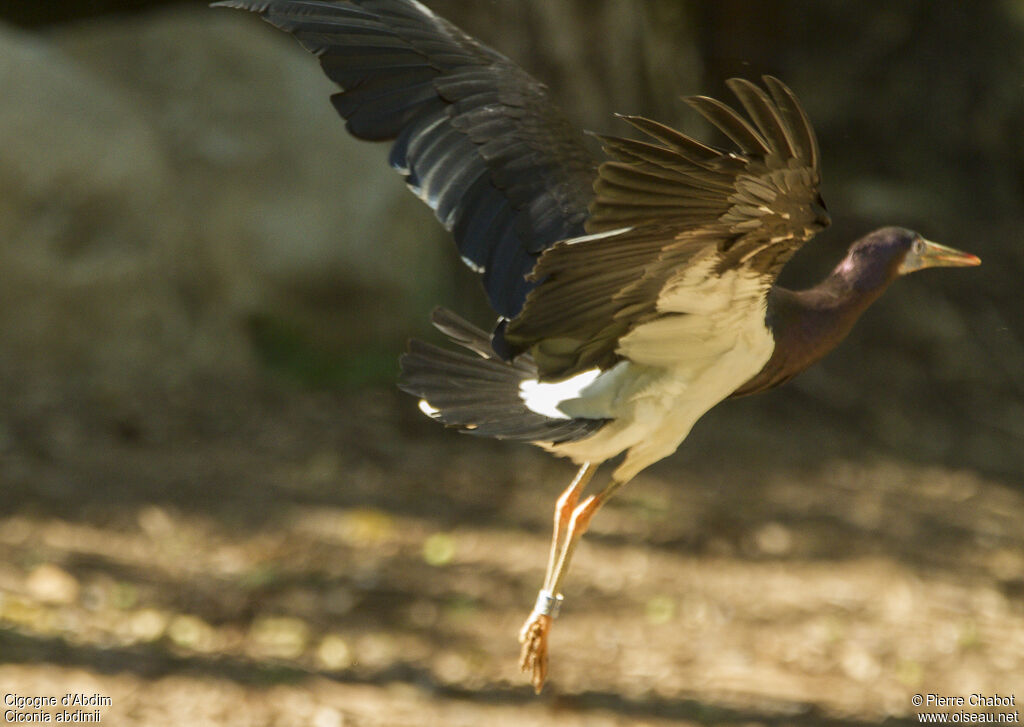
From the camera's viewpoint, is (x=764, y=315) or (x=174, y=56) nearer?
(x=764, y=315)

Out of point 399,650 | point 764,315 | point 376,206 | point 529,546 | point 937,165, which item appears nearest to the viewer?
point 764,315

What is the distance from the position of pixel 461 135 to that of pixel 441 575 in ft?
7.90

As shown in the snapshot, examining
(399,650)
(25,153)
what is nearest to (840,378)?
(399,650)

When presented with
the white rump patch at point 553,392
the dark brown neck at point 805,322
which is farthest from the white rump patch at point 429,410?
the dark brown neck at point 805,322

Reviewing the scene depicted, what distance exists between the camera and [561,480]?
6031 millimetres

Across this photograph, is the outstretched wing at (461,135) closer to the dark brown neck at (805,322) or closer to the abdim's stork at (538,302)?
the abdim's stork at (538,302)

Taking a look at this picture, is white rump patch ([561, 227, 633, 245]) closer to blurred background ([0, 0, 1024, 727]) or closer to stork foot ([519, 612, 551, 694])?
stork foot ([519, 612, 551, 694])

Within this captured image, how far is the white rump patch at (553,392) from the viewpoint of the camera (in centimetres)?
333

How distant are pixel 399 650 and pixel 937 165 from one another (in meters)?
5.35

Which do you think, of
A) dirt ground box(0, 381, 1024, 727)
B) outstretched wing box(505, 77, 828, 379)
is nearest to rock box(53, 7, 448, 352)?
dirt ground box(0, 381, 1024, 727)

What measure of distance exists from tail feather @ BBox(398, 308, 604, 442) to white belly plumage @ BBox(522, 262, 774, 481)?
0.05 meters

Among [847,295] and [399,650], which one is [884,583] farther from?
[847,295]

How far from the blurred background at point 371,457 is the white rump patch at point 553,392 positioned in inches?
61.7

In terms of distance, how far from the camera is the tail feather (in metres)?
3.22
